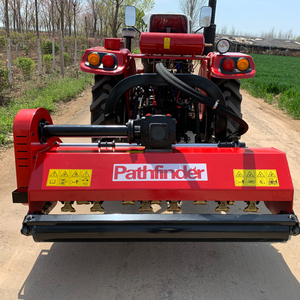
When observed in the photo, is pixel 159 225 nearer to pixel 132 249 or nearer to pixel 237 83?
pixel 132 249

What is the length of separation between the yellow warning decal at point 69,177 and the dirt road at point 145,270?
74 centimetres

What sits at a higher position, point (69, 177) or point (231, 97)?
point (231, 97)

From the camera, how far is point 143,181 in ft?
6.43

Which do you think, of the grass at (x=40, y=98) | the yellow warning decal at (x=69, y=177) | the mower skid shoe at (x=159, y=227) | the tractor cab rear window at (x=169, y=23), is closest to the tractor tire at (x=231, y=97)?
the mower skid shoe at (x=159, y=227)

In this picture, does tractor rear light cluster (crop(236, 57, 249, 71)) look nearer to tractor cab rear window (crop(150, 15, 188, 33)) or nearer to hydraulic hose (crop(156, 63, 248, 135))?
hydraulic hose (crop(156, 63, 248, 135))

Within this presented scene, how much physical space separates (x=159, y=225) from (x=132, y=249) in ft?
2.44

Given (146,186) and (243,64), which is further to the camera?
(243,64)

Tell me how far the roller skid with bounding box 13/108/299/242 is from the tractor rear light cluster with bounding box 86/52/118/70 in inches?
45.9

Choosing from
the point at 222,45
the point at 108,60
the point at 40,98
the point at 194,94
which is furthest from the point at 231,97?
the point at 40,98

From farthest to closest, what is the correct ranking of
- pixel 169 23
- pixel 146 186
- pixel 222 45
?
pixel 169 23 < pixel 222 45 < pixel 146 186

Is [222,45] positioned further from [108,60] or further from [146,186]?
[146,186]

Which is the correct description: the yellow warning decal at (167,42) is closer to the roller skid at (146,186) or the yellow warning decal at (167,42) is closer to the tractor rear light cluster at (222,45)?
the tractor rear light cluster at (222,45)

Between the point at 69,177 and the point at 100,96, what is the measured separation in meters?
1.50

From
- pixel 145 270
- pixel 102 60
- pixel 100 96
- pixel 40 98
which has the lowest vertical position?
pixel 145 270
